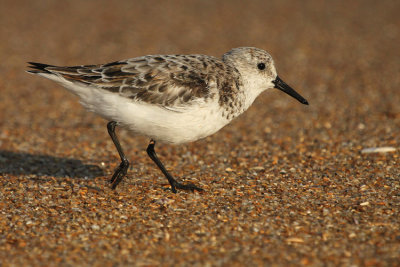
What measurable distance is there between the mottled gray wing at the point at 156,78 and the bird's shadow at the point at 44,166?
162 cm

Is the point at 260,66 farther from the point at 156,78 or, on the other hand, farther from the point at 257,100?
the point at 257,100

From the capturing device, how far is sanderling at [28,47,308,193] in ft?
18.2

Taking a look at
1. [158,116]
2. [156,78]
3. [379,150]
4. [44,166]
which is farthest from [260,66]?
[44,166]

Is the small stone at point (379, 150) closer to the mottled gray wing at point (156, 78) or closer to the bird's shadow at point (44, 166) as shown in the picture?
the mottled gray wing at point (156, 78)

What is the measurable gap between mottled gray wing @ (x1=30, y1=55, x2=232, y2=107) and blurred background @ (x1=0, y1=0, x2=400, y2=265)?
4.44ft

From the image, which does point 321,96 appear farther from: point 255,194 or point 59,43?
point 59,43

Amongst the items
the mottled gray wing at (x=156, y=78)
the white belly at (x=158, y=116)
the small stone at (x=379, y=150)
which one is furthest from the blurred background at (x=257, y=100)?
the mottled gray wing at (x=156, y=78)

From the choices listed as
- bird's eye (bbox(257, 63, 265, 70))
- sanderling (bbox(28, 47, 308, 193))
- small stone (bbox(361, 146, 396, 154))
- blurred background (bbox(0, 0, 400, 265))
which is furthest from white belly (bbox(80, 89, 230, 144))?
small stone (bbox(361, 146, 396, 154))

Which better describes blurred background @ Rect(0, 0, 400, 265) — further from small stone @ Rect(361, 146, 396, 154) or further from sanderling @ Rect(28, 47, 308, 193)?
sanderling @ Rect(28, 47, 308, 193)

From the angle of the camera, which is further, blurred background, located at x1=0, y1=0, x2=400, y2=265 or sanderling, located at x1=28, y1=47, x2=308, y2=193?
blurred background, located at x1=0, y1=0, x2=400, y2=265

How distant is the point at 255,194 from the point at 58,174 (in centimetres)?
276

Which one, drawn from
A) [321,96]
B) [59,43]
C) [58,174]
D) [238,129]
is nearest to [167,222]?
[58,174]

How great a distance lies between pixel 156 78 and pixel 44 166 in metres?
2.52

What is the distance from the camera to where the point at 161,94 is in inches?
222
